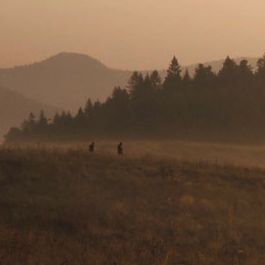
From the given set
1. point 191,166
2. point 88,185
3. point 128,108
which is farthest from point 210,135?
point 88,185

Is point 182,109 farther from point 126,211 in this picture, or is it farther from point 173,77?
point 126,211

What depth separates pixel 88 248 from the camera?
66.3 ft

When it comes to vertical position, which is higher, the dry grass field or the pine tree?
the pine tree

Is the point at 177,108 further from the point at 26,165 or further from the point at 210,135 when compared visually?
the point at 26,165

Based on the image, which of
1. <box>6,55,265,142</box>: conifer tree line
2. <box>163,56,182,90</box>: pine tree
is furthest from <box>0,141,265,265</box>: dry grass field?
<box>163,56,182,90</box>: pine tree

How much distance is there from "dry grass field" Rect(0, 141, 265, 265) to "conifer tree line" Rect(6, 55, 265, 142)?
159ft

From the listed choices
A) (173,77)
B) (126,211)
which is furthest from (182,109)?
(126,211)

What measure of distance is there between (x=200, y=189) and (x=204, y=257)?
29.3 ft

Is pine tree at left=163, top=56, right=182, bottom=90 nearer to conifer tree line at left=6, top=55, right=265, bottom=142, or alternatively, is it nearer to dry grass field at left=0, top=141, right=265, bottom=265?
conifer tree line at left=6, top=55, right=265, bottom=142

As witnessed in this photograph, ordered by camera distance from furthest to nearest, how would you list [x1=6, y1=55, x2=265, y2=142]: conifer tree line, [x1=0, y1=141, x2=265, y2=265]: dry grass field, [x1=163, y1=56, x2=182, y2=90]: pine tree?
[x1=163, y1=56, x2=182, y2=90]: pine tree, [x1=6, y1=55, x2=265, y2=142]: conifer tree line, [x1=0, y1=141, x2=265, y2=265]: dry grass field

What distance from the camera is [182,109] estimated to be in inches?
3423

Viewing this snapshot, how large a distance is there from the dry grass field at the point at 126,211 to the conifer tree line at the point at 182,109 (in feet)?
159

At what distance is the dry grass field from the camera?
20016 mm

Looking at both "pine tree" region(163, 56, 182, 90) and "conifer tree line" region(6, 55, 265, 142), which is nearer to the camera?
"conifer tree line" region(6, 55, 265, 142)
